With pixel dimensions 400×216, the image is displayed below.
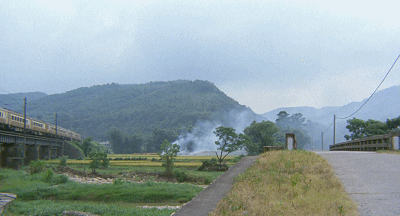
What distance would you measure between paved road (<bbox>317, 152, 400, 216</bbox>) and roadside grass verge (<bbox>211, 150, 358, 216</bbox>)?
9.5 inches

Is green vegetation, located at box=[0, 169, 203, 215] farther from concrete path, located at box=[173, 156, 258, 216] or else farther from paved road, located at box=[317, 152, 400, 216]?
concrete path, located at box=[173, 156, 258, 216]

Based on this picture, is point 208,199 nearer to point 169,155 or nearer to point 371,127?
point 169,155

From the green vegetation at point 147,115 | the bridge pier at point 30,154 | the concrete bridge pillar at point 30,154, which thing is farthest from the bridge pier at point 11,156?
the green vegetation at point 147,115

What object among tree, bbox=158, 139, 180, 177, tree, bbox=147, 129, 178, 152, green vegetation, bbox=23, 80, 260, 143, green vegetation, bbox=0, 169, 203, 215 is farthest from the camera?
green vegetation, bbox=23, 80, 260, 143

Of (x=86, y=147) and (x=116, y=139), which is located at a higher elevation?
(x=116, y=139)

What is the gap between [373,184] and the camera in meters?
7.18

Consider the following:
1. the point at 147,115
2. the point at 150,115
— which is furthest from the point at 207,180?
the point at 147,115

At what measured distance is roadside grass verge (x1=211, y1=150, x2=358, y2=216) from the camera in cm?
523

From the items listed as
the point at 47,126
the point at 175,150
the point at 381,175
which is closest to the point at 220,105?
the point at 47,126

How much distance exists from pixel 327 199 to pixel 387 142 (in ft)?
A: 41.9

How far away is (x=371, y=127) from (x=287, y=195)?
51052mm

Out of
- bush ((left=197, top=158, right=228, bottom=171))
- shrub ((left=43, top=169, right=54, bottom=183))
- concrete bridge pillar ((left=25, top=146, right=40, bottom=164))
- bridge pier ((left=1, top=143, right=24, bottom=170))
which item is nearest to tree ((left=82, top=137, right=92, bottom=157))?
concrete bridge pillar ((left=25, top=146, right=40, bottom=164))

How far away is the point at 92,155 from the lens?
135 feet

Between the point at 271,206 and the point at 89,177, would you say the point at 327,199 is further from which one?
the point at 89,177
